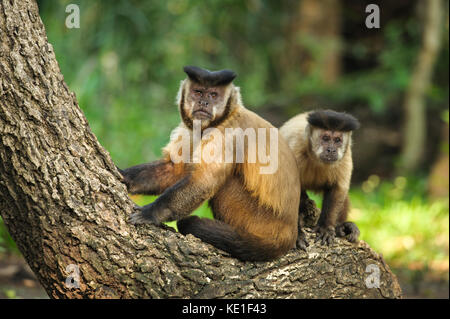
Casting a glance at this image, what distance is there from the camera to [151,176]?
14.7 ft

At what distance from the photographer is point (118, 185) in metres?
→ 3.75

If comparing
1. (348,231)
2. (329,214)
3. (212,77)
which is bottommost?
(348,231)

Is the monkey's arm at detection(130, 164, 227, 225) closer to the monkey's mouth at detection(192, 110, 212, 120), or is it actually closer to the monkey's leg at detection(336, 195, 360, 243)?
the monkey's mouth at detection(192, 110, 212, 120)

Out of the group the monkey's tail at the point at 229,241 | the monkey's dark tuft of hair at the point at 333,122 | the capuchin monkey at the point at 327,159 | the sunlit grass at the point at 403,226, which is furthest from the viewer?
the sunlit grass at the point at 403,226

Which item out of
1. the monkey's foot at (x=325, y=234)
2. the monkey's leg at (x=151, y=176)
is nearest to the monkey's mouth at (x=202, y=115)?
the monkey's leg at (x=151, y=176)

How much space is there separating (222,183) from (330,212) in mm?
1222

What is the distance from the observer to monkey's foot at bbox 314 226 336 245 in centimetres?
442

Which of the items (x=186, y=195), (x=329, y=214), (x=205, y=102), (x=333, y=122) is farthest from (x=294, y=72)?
(x=186, y=195)

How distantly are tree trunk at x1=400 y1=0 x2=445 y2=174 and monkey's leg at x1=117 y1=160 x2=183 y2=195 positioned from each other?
678 centimetres

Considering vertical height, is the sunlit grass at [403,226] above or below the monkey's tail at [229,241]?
below

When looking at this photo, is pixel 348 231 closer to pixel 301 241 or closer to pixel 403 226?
pixel 301 241

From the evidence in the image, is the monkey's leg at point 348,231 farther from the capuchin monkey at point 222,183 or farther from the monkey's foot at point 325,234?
the capuchin monkey at point 222,183

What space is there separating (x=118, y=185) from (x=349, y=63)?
39.1 feet

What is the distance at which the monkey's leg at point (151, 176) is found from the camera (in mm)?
4359
